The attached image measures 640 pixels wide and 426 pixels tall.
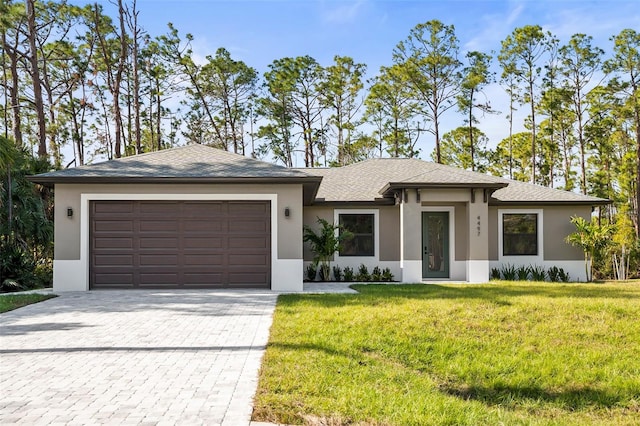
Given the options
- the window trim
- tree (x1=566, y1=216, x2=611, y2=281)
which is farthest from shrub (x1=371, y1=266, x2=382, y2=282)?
tree (x1=566, y1=216, x2=611, y2=281)

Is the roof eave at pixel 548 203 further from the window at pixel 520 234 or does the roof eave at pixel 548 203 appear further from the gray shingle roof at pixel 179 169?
the gray shingle roof at pixel 179 169

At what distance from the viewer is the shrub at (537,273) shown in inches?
639

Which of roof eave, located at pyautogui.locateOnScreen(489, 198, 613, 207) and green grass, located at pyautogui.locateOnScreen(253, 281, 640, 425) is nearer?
green grass, located at pyautogui.locateOnScreen(253, 281, 640, 425)

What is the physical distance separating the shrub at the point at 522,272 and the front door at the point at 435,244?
→ 2.20 meters

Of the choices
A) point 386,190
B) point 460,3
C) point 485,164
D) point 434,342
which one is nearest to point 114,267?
point 386,190

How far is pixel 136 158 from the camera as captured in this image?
14211 mm

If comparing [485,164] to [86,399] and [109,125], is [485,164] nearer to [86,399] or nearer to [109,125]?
[109,125]

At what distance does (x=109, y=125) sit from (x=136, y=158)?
73.6ft

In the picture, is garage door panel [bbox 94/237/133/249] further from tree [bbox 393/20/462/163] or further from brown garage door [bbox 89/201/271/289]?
tree [bbox 393/20/462/163]

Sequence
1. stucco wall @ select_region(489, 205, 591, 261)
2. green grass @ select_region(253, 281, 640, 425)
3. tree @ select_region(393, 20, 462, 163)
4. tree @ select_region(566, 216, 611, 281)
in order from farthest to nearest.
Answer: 1. tree @ select_region(393, 20, 462, 163)
2. stucco wall @ select_region(489, 205, 591, 261)
3. tree @ select_region(566, 216, 611, 281)
4. green grass @ select_region(253, 281, 640, 425)

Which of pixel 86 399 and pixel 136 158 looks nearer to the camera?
pixel 86 399

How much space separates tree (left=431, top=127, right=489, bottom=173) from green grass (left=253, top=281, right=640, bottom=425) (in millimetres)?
24826

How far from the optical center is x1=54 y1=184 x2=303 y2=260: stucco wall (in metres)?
12.8

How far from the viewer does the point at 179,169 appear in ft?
43.3
